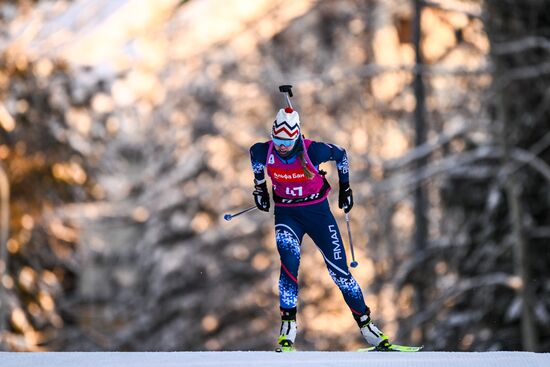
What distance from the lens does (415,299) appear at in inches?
957

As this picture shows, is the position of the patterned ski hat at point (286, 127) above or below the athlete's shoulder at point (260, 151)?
above

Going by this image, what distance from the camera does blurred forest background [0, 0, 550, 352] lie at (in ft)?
91.2

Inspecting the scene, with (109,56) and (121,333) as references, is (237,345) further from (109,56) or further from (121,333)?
(109,56)

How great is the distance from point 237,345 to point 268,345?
0.89 meters

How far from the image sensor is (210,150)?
1312 inches

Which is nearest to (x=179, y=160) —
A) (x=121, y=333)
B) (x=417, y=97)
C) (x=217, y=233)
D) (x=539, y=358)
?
(x=217, y=233)

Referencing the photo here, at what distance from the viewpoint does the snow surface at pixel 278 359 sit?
841cm

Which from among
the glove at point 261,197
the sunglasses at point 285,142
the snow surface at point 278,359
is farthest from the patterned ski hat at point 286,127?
the snow surface at point 278,359

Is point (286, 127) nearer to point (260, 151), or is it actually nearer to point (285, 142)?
point (285, 142)

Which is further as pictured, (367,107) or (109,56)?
(109,56)

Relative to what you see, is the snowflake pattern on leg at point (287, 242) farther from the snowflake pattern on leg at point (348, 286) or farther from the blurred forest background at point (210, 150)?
the blurred forest background at point (210, 150)

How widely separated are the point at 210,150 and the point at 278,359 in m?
24.8

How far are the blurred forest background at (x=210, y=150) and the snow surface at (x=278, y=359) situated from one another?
13.2 m

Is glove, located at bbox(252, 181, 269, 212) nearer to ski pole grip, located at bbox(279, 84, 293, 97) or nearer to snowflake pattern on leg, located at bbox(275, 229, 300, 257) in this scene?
snowflake pattern on leg, located at bbox(275, 229, 300, 257)
